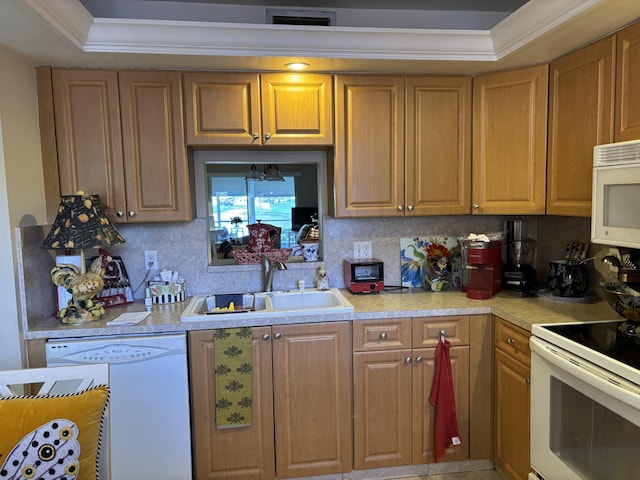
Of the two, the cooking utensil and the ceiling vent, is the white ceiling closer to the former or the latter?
the ceiling vent

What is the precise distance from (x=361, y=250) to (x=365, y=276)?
224 mm

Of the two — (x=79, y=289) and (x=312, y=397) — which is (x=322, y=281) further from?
(x=79, y=289)

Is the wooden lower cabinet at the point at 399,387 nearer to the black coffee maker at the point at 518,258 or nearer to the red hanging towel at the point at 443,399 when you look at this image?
the red hanging towel at the point at 443,399

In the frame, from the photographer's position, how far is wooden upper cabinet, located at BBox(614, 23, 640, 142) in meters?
1.76

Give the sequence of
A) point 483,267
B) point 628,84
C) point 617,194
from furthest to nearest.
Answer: point 483,267 → point 628,84 → point 617,194

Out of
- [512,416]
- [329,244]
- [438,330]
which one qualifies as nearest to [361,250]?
[329,244]

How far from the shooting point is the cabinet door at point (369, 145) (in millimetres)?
2408

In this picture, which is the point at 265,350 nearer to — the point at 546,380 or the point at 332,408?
the point at 332,408

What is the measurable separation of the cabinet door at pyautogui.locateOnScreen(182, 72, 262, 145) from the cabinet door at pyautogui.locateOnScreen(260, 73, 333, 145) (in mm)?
60

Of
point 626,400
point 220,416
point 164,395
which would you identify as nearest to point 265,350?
point 220,416

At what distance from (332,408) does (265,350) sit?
18.5 inches

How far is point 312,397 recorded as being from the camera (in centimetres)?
221

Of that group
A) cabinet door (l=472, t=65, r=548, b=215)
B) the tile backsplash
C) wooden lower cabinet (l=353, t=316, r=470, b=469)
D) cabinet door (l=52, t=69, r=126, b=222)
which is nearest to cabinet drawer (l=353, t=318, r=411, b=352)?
wooden lower cabinet (l=353, t=316, r=470, b=469)

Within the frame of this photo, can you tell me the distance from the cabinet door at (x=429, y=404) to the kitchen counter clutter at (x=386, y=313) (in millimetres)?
228
